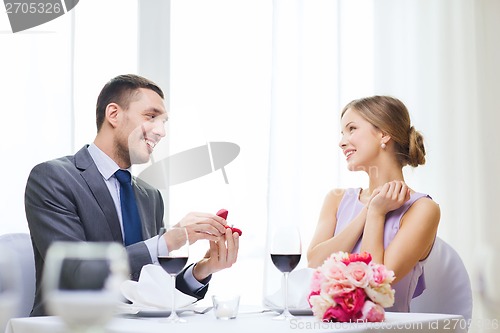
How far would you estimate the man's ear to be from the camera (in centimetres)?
220

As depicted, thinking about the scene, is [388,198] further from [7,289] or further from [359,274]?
[7,289]

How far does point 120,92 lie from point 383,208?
933 millimetres

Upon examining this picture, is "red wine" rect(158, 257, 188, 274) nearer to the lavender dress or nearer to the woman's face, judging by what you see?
the lavender dress

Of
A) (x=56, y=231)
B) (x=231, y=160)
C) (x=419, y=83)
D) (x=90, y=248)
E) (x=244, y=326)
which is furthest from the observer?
(x=419, y=83)

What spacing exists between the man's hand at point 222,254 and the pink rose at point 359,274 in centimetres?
46

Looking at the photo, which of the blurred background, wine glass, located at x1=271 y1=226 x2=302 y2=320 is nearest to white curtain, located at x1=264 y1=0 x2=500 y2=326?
the blurred background

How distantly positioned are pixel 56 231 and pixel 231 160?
128 centimetres

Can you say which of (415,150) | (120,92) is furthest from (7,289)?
(415,150)

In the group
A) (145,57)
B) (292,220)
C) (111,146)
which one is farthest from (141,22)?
(292,220)

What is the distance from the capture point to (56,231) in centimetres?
181

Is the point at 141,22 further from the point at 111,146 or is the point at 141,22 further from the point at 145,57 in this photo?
the point at 111,146

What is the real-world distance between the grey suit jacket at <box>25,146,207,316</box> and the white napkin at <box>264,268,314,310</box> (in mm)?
379

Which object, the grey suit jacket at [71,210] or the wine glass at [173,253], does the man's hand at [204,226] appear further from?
the wine glass at [173,253]

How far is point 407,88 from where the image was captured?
3342mm
